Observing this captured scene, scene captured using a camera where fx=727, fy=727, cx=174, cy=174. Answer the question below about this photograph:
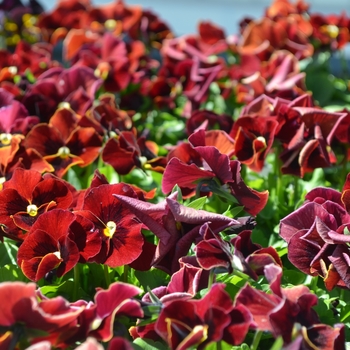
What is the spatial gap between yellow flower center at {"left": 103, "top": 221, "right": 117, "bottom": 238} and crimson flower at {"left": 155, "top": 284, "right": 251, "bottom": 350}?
234mm

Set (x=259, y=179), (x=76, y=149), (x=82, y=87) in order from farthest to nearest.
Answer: (x=82, y=87), (x=259, y=179), (x=76, y=149)

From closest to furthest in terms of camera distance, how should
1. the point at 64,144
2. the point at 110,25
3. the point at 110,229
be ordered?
the point at 110,229, the point at 64,144, the point at 110,25

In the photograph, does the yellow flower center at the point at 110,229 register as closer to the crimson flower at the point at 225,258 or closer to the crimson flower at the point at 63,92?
the crimson flower at the point at 225,258

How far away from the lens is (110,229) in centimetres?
117

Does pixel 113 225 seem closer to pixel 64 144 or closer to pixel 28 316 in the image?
pixel 28 316

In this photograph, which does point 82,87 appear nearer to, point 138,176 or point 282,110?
point 138,176

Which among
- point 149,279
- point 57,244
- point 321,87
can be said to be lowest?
point 321,87

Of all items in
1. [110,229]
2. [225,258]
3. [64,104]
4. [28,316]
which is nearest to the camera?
[28,316]

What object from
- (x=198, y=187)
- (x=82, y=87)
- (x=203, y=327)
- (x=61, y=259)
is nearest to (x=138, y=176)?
(x=82, y=87)

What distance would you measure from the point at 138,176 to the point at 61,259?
76 centimetres

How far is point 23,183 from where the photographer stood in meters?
1.24

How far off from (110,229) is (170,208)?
14 centimetres

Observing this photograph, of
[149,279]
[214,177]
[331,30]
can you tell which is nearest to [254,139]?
[214,177]

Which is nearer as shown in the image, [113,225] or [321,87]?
[113,225]
